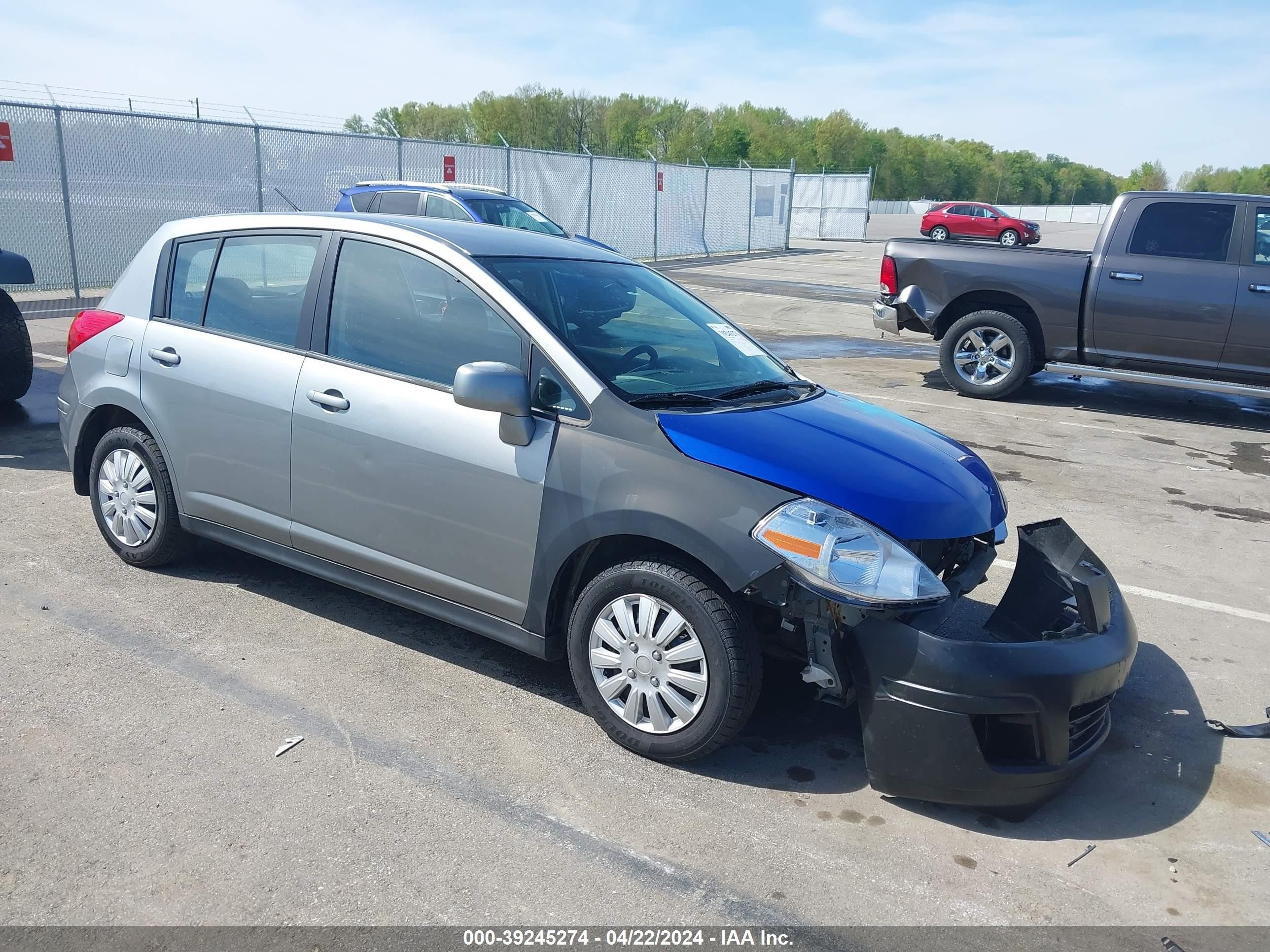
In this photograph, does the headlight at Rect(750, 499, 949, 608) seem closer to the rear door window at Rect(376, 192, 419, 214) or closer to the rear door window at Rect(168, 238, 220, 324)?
the rear door window at Rect(168, 238, 220, 324)

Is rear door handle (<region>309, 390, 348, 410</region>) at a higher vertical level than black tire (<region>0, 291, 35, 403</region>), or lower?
higher

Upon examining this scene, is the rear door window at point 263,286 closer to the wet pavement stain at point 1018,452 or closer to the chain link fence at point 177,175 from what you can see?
the wet pavement stain at point 1018,452

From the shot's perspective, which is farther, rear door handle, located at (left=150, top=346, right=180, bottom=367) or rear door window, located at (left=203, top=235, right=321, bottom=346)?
rear door handle, located at (left=150, top=346, right=180, bottom=367)

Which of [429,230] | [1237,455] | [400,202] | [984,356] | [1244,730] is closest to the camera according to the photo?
[1244,730]

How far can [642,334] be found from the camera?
4.14 meters

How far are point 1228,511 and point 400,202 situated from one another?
11259 mm

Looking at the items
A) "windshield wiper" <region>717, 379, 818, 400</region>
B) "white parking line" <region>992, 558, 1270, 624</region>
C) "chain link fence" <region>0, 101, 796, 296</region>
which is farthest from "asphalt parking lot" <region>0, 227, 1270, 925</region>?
"chain link fence" <region>0, 101, 796, 296</region>

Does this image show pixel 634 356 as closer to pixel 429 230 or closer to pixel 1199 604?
pixel 429 230

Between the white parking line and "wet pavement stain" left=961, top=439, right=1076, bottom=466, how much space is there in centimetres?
266

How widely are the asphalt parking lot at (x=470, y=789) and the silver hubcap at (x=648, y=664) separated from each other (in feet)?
0.67

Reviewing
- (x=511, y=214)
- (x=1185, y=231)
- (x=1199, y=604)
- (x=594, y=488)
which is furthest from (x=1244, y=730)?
(x=511, y=214)

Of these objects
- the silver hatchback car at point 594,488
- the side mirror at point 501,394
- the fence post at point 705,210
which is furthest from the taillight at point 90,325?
the fence post at point 705,210

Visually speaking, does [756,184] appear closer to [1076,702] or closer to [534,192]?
[534,192]

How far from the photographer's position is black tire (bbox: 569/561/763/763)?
127 inches
